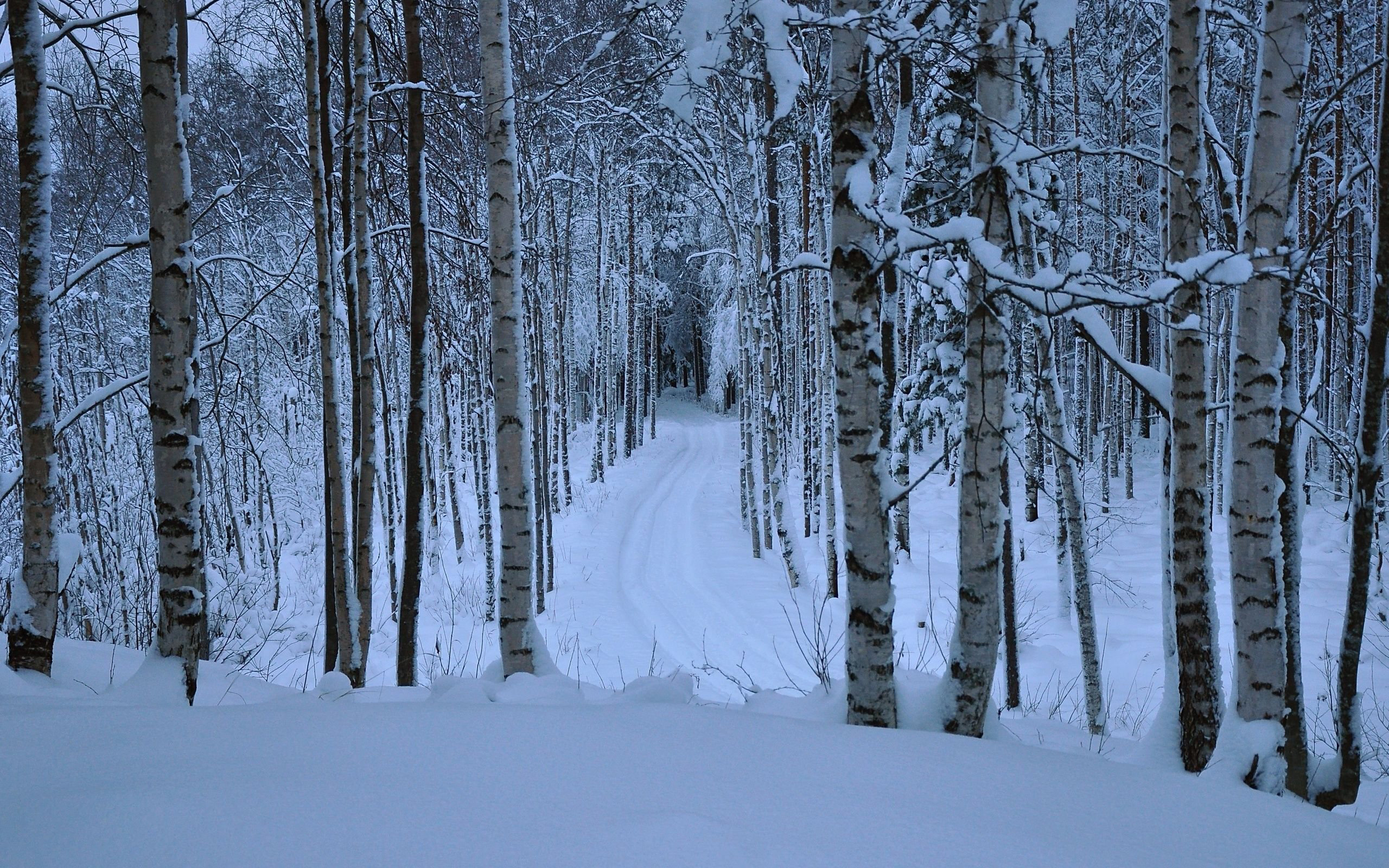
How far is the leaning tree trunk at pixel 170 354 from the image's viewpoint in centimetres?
321

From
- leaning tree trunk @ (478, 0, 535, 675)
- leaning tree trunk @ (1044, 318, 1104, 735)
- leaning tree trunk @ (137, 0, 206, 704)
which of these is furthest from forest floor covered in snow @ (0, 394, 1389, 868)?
leaning tree trunk @ (1044, 318, 1104, 735)

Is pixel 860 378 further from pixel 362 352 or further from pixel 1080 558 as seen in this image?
pixel 1080 558

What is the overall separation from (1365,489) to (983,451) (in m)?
2.02

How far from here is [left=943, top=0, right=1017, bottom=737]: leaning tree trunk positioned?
310 centimetres

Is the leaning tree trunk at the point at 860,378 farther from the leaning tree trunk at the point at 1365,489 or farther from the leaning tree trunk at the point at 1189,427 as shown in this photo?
the leaning tree trunk at the point at 1365,489

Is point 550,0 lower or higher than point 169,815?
higher

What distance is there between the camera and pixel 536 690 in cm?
358

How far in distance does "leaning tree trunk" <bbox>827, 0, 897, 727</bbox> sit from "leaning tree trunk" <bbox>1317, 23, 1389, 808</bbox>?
2.26 meters

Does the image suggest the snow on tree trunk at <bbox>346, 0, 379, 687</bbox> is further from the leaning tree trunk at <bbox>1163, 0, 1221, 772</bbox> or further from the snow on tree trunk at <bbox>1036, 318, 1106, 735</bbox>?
the snow on tree trunk at <bbox>1036, 318, 1106, 735</bbox>

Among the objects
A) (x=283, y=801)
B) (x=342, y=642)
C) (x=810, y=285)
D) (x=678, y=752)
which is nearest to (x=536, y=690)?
(x=678, y=752)

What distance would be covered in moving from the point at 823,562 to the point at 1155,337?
1491 cm

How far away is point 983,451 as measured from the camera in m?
3.16

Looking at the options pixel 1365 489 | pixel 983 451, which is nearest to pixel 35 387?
pixel 983 451

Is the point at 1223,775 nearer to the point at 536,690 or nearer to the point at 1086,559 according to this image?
the point at 536,690
